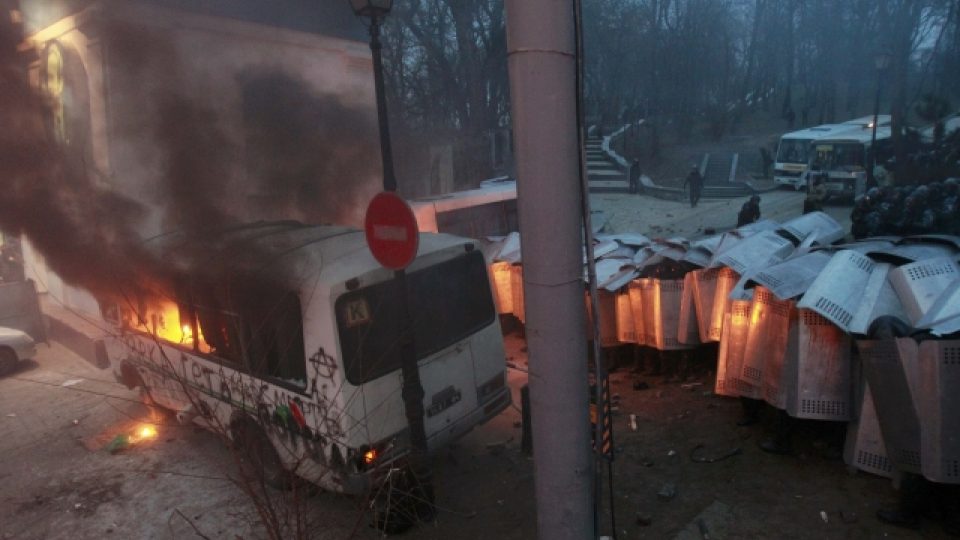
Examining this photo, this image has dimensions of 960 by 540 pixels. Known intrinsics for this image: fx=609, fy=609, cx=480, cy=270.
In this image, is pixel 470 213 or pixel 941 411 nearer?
pixel 941 411

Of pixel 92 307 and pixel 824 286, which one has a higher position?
pixel 824 286

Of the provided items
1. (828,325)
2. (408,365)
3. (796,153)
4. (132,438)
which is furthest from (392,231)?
(796,153)

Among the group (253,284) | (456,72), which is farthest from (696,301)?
(456,72)

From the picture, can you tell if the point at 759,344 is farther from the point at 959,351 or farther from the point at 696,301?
the point at 959,351

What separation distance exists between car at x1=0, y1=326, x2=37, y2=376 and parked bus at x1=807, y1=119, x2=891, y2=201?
71.7ft

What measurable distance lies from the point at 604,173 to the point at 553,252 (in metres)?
26.5

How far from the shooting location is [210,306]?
5.32 meters

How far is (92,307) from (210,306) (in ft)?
24.0

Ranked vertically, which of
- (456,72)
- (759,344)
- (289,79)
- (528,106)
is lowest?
(759,344)

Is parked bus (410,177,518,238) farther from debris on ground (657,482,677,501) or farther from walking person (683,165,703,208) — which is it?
walking person (683,165,703,208)

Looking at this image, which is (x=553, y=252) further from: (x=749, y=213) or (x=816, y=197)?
(x=816, y=197)

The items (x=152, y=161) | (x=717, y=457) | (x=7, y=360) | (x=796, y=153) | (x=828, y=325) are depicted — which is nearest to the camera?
(x=828, y=325)

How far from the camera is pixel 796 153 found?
946 inches

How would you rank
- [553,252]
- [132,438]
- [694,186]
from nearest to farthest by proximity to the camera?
[553,252], [132,438], [694,186]
